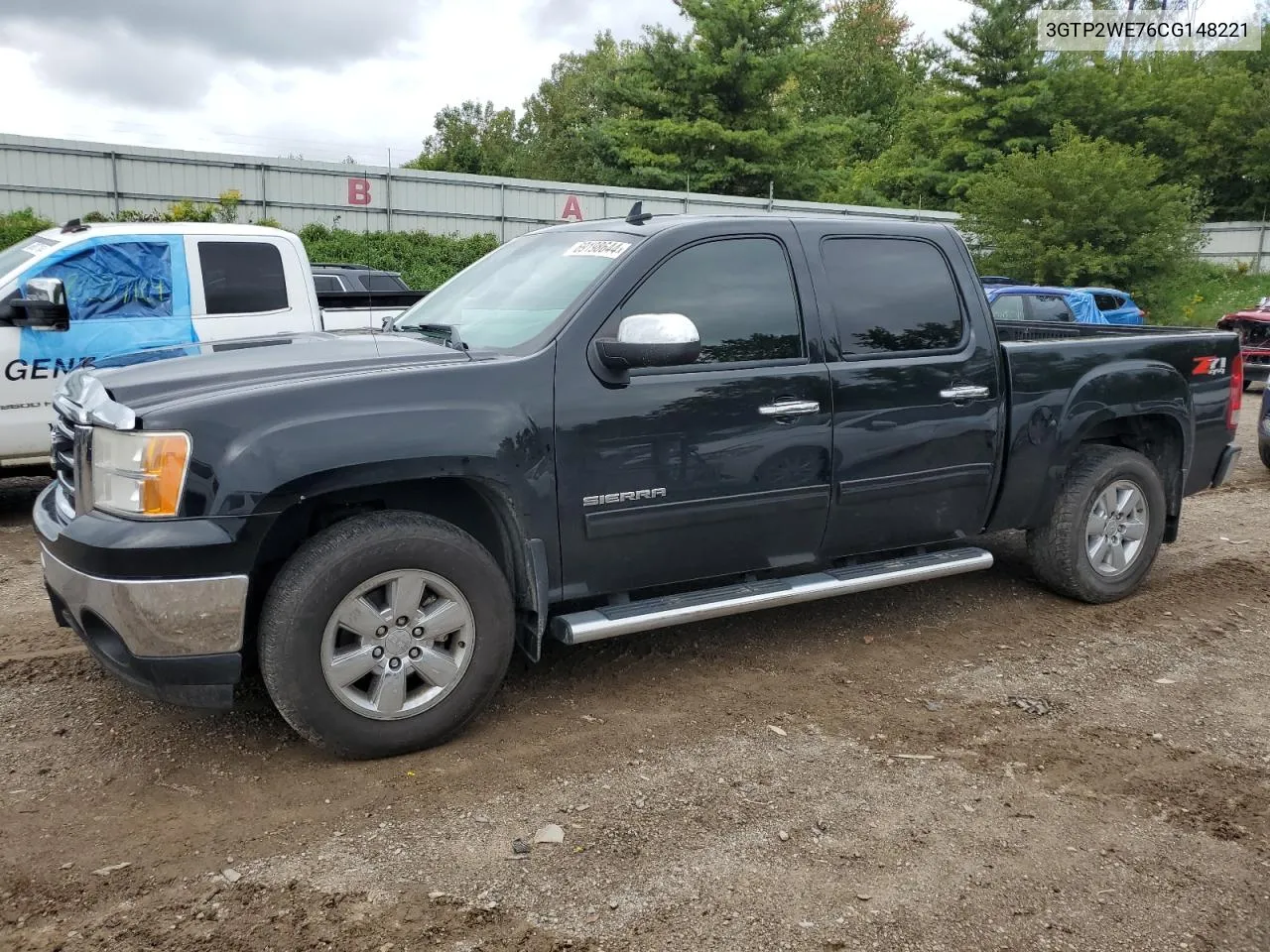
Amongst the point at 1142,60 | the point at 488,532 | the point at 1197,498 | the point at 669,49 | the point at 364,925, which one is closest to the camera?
the point at 364,925

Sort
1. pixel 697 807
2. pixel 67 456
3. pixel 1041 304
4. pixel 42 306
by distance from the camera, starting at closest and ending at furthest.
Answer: pixel 697 807 → pixel 67 456 → pixel 42 306 → pixel 1041 304

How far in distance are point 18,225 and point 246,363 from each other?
19519mm

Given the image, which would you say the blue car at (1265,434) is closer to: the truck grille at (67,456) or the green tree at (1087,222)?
the truck grille at (67,456)

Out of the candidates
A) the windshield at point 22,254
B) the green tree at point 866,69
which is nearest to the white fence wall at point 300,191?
the windshield at point 22,254

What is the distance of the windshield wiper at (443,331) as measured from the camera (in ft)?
13.6

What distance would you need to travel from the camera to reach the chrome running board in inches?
155

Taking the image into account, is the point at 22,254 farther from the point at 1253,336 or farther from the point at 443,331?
the point at 1253,336

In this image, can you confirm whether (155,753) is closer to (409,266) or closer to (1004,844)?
(1004,844)

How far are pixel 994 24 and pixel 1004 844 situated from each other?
127 feet

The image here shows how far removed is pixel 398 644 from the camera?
361cm

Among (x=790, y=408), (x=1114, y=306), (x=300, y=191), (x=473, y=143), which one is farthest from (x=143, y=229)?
(x=473, y=143)

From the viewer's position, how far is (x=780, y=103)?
126 feet

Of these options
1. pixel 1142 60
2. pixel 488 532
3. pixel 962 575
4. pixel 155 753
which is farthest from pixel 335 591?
pixel 1142 60

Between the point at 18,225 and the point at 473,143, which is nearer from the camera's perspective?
the point at 18,225
